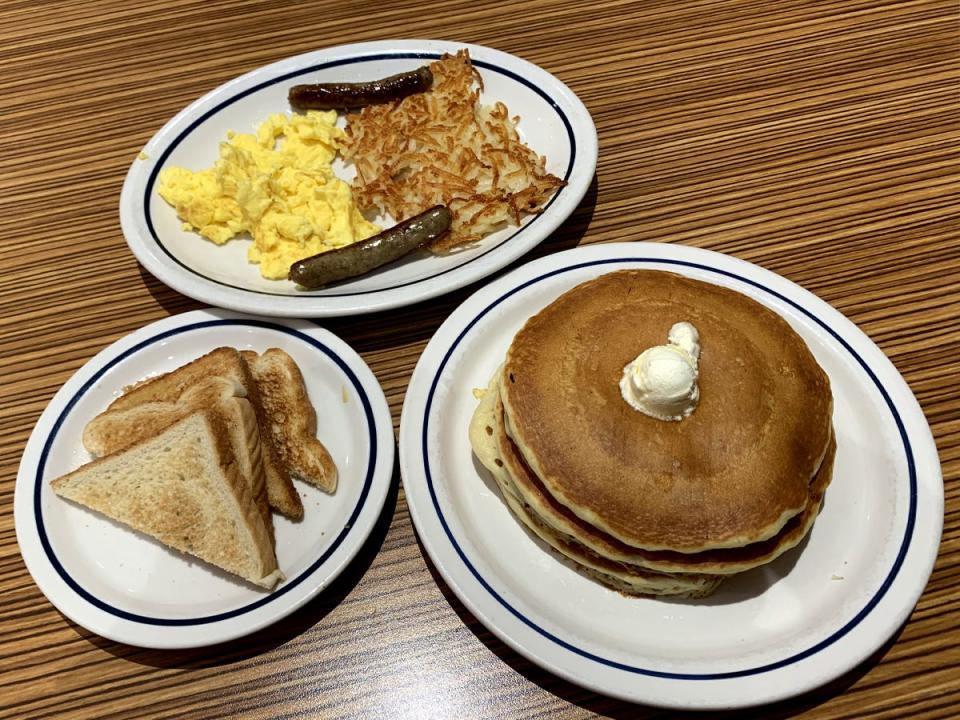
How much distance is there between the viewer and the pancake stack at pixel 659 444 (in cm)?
142

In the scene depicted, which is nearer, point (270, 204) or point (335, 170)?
point (270, 204)

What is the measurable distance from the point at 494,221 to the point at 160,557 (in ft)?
4.87

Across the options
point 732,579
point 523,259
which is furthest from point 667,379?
point 523,259

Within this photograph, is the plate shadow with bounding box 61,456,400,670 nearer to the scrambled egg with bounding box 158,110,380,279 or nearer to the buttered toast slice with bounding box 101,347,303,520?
the buttered toast slice with bounding box 101,347,303,520

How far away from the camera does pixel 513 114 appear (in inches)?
105

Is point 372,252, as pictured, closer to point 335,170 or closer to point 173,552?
point 335,170

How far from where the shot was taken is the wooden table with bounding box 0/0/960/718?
5.01 ft

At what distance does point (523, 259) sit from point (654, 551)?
116 centimetres

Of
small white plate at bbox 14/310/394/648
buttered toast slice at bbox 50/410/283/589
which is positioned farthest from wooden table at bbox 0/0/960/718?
buttered toast slice at bbox 50/410/283/589

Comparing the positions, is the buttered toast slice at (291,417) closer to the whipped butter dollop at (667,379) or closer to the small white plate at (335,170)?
the small white plate at (335,170)

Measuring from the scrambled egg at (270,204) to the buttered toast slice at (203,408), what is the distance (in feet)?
1.97

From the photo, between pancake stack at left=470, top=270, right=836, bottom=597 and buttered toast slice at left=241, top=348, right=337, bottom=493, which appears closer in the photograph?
pancake stack at left=470, top=270, right=836, bottom=597

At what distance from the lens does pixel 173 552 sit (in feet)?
5.62

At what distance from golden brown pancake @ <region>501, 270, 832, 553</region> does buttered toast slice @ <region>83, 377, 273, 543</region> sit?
26.5 inches
